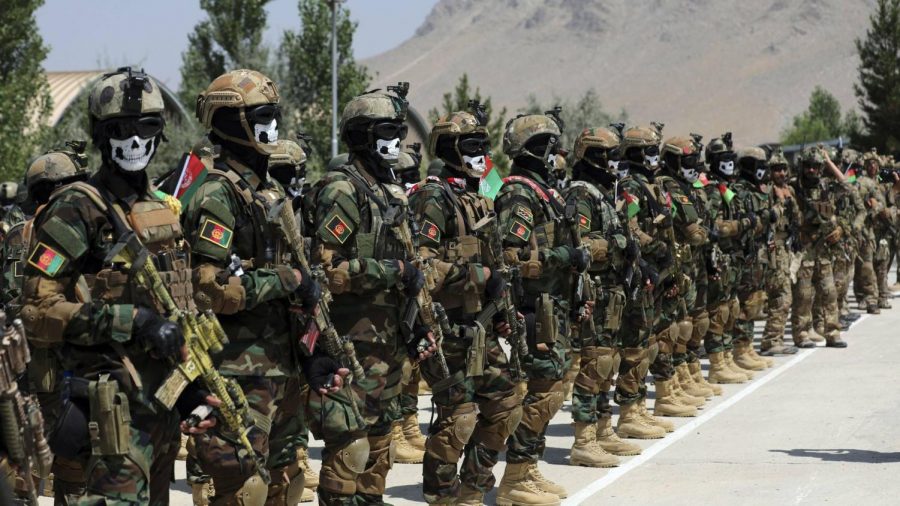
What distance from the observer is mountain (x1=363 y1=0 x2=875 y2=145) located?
148 m

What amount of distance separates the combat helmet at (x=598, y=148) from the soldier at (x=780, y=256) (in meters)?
6.39

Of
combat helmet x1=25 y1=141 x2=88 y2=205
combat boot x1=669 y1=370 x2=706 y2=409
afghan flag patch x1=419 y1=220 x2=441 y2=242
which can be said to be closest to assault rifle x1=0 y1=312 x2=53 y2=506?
afghan flag patch x1=419 y1=220 x2=441 y2=242

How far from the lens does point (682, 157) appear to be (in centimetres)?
1365

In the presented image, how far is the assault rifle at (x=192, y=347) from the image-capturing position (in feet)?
18.0

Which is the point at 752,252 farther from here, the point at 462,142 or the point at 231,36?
the point at 231,36

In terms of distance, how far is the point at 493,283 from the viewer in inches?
322

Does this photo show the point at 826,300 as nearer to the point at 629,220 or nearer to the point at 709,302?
the point at 709,302

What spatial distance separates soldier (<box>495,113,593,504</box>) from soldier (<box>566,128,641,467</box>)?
80 cm

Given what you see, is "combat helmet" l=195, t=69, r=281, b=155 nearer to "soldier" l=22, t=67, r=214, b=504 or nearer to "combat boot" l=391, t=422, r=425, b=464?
"soldier" l=22, t=67, r=214, b=504

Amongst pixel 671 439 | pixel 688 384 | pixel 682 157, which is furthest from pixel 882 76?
pixel 671 439

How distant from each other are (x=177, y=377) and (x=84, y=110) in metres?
32.0

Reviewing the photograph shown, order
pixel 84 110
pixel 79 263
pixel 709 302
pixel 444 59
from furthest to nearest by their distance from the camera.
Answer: pixel 444 59
pixel 84 110
pixel 709 302
pixel 79 263

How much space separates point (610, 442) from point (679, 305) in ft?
7.87

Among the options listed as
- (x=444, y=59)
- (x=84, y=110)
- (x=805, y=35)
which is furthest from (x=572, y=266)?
(x=444, y=59)
